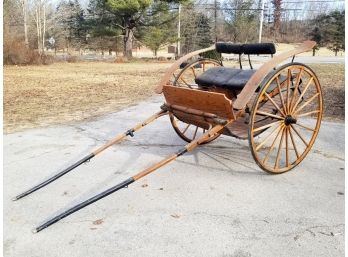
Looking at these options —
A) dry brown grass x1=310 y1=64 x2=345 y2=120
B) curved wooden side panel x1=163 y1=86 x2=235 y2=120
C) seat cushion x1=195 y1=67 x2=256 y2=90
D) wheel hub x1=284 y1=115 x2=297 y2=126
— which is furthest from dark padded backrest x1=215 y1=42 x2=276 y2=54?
dry brown grass x1=310 y1=64 x2=345 y2=120

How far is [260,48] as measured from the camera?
436 cm

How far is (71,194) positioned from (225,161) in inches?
71.6

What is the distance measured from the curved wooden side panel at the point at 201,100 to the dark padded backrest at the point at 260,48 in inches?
39.2

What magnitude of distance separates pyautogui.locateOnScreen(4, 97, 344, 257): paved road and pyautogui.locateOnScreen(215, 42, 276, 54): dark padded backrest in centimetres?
124

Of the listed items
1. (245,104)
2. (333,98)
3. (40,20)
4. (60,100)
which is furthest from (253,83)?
(40,20)

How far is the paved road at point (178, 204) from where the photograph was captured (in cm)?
282

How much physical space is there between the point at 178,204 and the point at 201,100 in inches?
41.5

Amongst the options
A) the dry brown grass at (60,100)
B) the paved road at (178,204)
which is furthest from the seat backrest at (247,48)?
the dry brown grass at (60,100)

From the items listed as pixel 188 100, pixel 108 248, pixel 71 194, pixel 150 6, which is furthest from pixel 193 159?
pixel 150 6

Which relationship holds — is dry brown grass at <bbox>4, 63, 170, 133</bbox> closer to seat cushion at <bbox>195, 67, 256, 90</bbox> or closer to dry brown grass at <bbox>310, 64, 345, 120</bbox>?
seat cushion at <bbox>195, 67, 256, 90</bbox>

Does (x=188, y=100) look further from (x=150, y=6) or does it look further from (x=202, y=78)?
(x=150, y=6)

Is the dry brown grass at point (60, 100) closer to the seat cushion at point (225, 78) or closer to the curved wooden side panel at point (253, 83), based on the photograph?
the seat cushion at point (225, 78)

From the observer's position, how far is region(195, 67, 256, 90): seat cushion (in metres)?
4.36

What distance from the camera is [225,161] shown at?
15.0 feet
